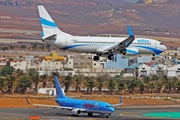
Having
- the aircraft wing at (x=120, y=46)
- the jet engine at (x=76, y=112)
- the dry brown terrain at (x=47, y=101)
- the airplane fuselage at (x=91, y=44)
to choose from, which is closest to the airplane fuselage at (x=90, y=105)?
the jet engine at (x=76, y=112)

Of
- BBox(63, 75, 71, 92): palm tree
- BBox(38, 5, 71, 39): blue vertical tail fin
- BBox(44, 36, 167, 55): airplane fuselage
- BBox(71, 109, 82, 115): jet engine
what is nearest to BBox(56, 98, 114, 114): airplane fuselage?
BBox(71, 109, 82, 115): jet engine

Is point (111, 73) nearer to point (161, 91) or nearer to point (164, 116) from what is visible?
point (161, 91)

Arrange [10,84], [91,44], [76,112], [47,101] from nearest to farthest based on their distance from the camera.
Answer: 1. [76,112]
2. [47,101]
3. [91,44]
4. [10,84]

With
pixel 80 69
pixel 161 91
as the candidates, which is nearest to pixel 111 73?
pixel 80 69

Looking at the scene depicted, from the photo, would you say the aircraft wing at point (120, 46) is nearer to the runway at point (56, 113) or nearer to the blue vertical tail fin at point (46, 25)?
the blue vertical tail fin at point (46, 25)

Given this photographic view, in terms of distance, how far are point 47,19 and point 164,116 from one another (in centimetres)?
2128

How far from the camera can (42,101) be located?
82.0 metres

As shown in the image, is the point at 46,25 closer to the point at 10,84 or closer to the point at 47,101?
the point at 47,101

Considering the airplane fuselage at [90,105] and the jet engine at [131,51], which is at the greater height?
the jet engine at [131,51]

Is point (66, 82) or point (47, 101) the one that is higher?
point (66, 82)

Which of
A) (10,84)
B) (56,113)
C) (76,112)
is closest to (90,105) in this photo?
(76,112)

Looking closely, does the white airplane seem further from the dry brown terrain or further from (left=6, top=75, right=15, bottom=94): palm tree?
(left=6, top=75, right=15, bottom=94): palm tree

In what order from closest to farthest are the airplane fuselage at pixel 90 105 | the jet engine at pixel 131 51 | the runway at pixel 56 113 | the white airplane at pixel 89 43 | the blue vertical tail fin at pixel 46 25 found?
the runway at pixel 56 113, the airplane fuselage at pixel 90 105, the white airplane at pixel 89 43, the jet engine at pixel 131 51, the blue vertical tail fin at pixel 46 25

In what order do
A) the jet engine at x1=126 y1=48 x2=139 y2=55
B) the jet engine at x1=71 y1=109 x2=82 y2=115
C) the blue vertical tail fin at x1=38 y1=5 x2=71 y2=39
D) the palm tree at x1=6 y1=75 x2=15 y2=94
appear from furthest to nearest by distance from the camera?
1. the palm tree at x1=6 y1=75 x2=15 y2=94
2. the blue vertical tail fin at x1=38 y1=5 x2=71 y2=39
3. the jet engine at x1=126 y1=48 x2=139 y2=55
4. the jet engine at x1=71 y1=109 x2=82 y2=115
